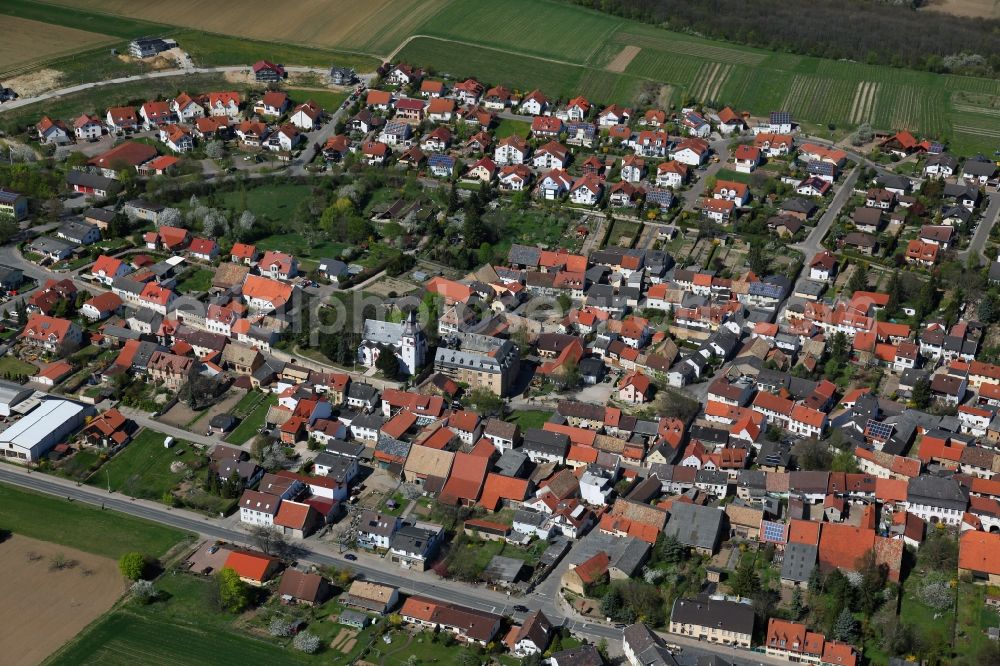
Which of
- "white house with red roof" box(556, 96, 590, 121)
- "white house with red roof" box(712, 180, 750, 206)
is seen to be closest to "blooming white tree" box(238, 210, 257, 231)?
"white house with red roof" box(556, 96, 590, 121)

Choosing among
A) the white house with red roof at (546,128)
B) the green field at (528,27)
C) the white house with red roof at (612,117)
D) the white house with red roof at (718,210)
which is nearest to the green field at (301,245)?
the white house with red roof at (546,128)

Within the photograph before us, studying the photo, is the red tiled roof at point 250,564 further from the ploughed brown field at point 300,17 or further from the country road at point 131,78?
the ploughed brown field at point 300,17

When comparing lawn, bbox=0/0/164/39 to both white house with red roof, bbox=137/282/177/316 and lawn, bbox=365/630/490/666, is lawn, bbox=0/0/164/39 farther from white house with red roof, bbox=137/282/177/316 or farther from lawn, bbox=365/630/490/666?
lawn, bbox=365/630/490/666

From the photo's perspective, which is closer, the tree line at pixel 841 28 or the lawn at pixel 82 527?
the lawn at pixel 82 527

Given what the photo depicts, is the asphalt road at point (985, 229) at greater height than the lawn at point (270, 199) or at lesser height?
greater

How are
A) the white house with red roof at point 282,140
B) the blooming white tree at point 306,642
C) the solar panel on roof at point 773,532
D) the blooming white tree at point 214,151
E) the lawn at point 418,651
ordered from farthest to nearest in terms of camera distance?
the white house with red roof at point 282,140 → the blooming white tree at point 214,151 → the solar panel on roof at point 773,532 → the blooming white tree at point 306,642 → the lawn at point 418,651

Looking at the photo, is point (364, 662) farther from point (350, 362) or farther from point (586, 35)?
point (586, 35)


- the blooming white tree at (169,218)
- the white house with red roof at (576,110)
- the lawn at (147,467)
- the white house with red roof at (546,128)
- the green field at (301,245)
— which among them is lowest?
the lawn at (147,467)
